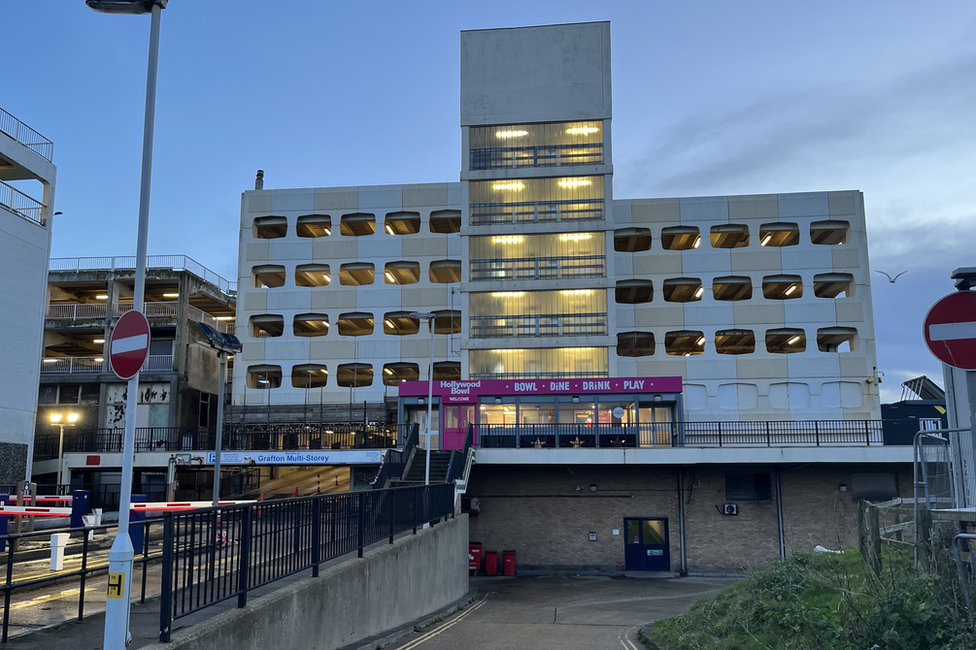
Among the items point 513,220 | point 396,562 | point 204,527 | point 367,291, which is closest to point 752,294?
point 513,220

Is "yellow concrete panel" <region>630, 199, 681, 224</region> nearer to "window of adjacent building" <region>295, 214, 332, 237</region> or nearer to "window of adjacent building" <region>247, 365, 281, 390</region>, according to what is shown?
"window of adjacent building" <region>295, 214, 332, 237</region>

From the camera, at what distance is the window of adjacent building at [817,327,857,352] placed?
43.6 meters

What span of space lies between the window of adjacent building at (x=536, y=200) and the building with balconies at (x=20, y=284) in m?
21.8

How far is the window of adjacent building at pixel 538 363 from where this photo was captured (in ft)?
136

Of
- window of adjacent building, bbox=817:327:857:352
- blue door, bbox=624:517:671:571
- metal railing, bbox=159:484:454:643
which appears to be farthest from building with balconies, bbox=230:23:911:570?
metal railing, bbox=159:484:454:643

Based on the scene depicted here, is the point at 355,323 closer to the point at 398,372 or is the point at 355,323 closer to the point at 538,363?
the point at 398,372

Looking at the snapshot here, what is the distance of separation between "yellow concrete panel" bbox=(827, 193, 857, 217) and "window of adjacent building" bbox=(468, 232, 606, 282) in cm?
1352

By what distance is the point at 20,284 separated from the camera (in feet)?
120

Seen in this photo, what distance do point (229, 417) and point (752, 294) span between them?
30708mm

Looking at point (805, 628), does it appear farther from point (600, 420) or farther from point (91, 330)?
point (91, 330)

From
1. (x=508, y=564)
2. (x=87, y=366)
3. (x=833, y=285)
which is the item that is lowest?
(x=508, y=564)

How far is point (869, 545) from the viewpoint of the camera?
32.7ft

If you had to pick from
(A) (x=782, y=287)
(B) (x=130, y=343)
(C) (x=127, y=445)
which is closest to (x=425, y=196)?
(A) (x=782, y=287)

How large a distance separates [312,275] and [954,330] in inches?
1742
